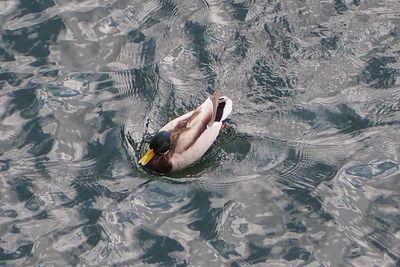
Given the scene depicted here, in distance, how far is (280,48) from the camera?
13.5 m

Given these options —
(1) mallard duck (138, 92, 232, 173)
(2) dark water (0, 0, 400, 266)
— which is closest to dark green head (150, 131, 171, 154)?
(1) mallard duck (138, 92, 232, 173)

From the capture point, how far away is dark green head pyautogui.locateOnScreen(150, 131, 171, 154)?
1203 cm

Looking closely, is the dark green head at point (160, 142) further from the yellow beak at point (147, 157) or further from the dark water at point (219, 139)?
the dark water at point (219, 139)

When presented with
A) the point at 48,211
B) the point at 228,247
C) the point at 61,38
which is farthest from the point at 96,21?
the point at 228,247

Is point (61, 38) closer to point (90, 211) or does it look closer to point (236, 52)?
point (236, 52)

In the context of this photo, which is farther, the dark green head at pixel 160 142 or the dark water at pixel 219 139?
the dark green head at pixel 160 142

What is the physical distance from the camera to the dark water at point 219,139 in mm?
11312

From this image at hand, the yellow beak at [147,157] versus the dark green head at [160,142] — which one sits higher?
the dark green head at [160,142]

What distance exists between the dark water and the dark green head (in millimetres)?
374

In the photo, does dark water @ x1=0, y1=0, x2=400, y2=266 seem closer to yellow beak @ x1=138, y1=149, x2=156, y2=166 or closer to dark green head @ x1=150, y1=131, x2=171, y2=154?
yellow beak @ x1=138, y1=149, x2=156, y2=166

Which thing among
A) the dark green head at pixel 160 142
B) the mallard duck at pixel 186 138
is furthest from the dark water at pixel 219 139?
the dark green head at pixel 160 142

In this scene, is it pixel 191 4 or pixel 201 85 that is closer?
pixel 201 85

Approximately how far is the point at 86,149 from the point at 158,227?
64.7 inches

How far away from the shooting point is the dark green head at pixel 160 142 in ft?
39.5
